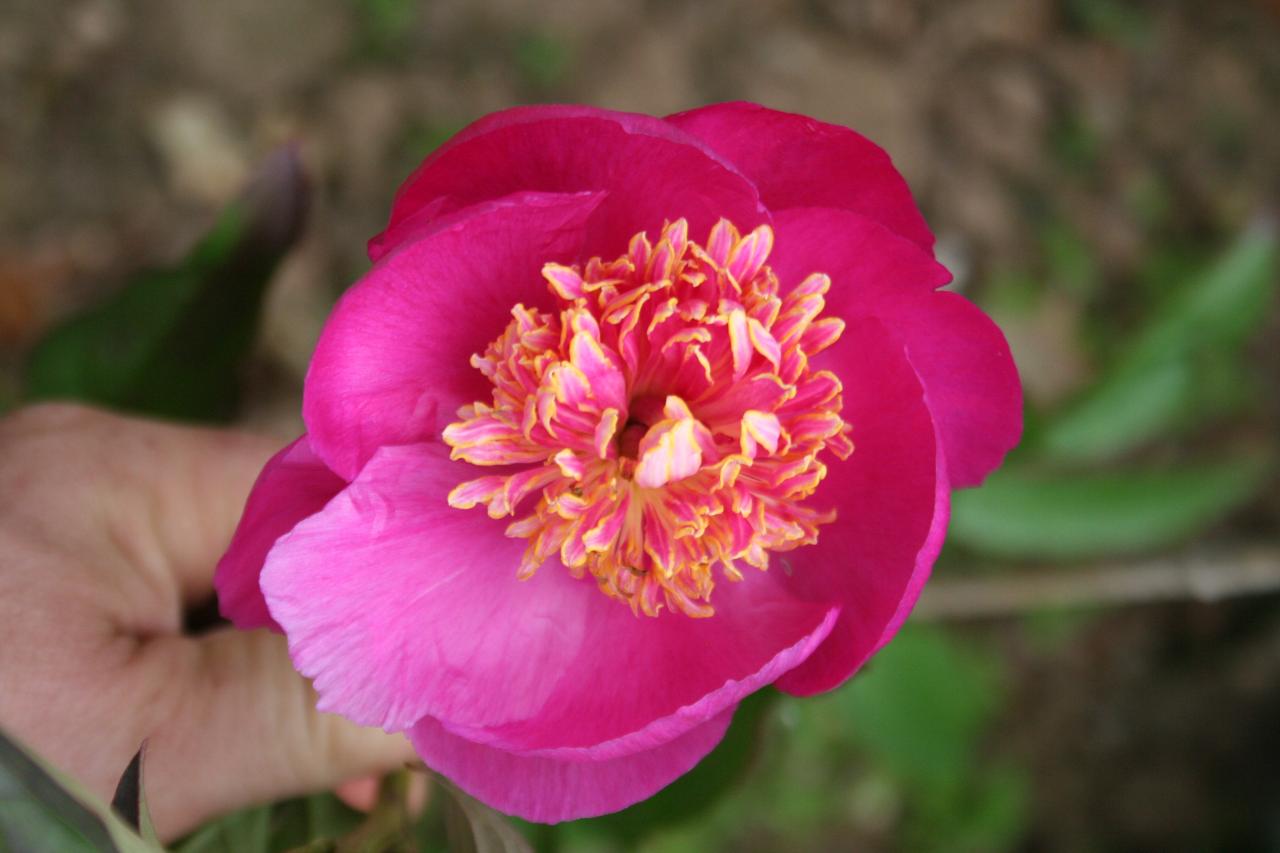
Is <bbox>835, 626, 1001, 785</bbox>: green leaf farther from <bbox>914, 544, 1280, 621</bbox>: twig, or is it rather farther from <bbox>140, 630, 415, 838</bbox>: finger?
<bbox>140, 630, 415, 838</bbox>: finger

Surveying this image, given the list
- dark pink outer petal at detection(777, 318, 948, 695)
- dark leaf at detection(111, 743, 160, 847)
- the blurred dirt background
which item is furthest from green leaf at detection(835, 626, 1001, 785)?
dark leaf at detection(111, 743, 160, 847)

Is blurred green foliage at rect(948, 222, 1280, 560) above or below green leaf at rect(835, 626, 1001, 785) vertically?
above

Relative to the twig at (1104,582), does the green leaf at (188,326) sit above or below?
above

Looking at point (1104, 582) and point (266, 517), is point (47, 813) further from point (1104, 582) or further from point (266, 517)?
point (1104, 582)

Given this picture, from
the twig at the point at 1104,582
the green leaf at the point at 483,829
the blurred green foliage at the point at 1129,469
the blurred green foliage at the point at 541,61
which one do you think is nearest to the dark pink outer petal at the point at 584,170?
the green leaf at the point at 483,829

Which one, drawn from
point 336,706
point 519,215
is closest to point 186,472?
point 336,706

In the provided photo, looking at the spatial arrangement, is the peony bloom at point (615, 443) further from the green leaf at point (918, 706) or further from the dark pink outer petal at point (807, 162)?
the green leaf at point (918, 706)

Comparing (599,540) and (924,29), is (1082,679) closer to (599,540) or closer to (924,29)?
(924,29)
